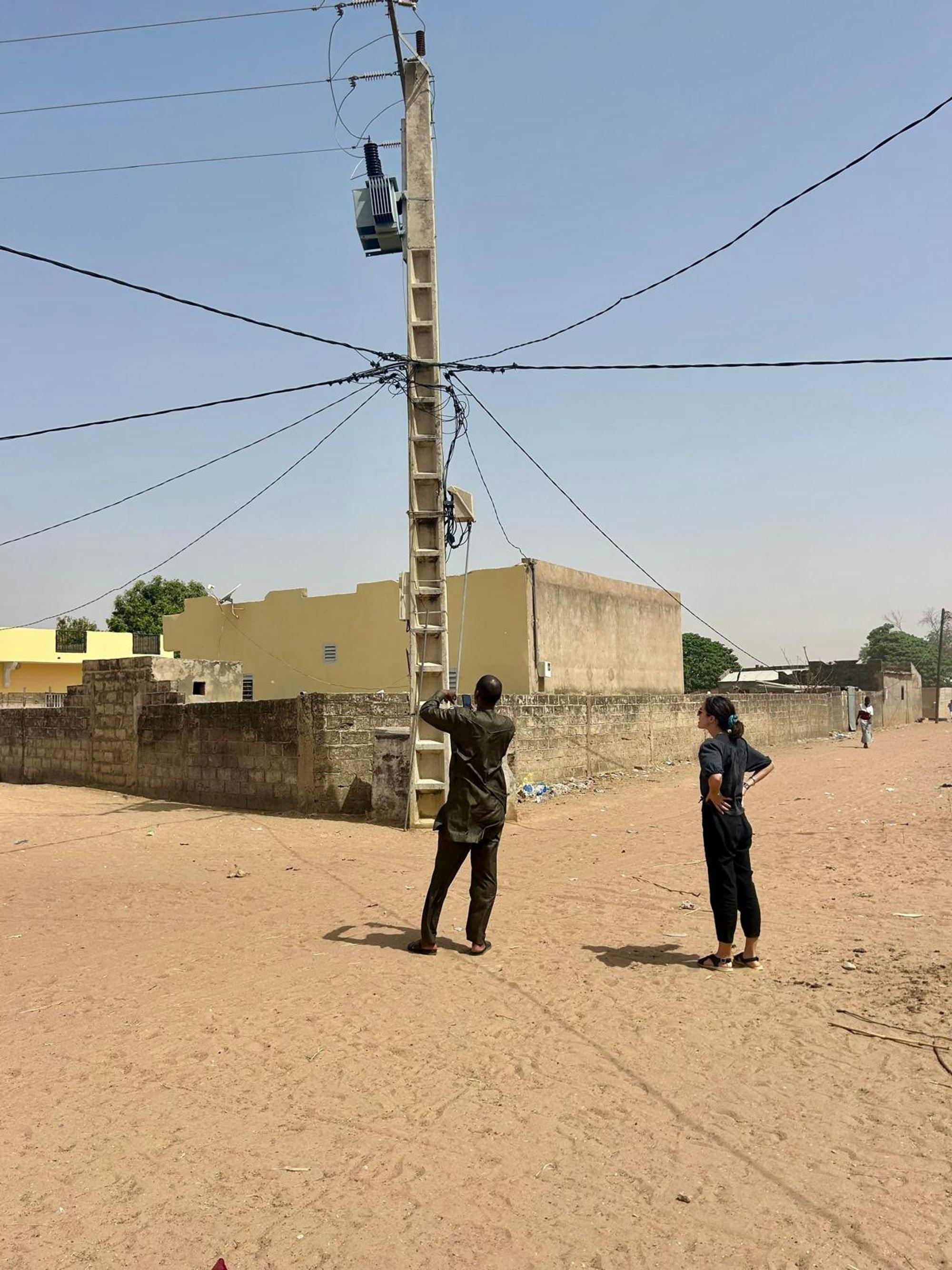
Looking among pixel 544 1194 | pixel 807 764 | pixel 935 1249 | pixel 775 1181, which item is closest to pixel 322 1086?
pixel 544 1194

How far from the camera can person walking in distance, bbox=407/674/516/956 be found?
5.68 meters

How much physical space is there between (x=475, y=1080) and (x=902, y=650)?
9126 centimetres

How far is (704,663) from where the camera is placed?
5078cm

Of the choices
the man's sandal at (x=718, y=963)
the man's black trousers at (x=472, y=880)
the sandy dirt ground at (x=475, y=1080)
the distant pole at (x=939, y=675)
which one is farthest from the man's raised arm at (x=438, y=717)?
the distant pole at (x=939, y=675)

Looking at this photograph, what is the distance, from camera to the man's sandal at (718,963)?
214 inches

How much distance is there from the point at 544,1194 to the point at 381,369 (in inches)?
389

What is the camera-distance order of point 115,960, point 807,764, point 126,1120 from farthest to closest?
1. point 807,764
2. point 115,960
3. point 126,1120

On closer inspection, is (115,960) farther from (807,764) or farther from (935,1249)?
(807,764)

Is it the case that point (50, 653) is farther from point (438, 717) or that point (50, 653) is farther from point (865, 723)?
point (438, 717)

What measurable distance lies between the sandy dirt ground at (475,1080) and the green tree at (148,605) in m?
42.7

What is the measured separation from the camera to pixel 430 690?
1135 cm

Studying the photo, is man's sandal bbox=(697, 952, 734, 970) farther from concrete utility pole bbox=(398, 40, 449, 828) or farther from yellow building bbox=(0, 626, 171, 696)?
yellow building bbox=(0, 626, 171, 696)

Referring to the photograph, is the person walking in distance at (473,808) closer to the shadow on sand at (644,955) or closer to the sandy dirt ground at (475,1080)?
the sandy dirt ground at (475,1080)

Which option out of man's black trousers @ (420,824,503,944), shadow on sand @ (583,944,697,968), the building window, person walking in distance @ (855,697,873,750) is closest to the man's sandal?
shadow on sand @ (583,944,697,968)
